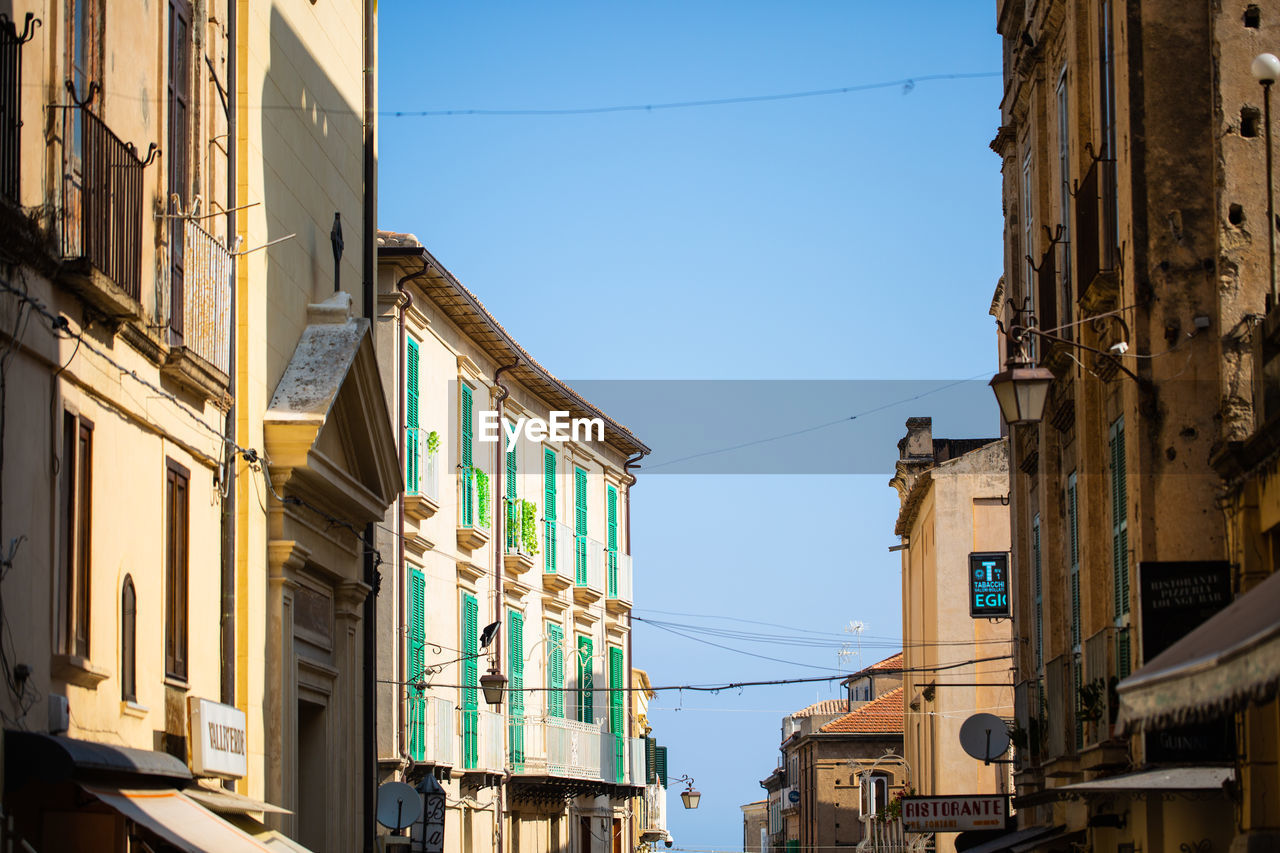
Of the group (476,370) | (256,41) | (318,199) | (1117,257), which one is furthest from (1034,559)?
(476,370)

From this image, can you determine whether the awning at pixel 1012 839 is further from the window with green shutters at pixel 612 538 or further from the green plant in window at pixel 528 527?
the window with green shutters at pixel 612 538

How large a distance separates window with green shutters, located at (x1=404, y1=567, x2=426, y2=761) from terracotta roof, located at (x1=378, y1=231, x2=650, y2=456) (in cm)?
433

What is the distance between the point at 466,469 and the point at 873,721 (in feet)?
117

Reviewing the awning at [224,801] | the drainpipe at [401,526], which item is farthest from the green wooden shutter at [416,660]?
the awning at [224,801]

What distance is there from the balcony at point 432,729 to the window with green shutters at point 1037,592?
31.6 ft

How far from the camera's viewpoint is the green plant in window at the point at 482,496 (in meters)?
29.6

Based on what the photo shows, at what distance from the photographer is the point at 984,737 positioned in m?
20.9

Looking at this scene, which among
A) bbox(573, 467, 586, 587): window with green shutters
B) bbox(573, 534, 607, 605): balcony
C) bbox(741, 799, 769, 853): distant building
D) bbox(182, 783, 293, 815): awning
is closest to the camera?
bbox(182, 783, 293, 815): awning

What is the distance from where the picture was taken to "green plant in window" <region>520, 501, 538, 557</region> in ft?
106

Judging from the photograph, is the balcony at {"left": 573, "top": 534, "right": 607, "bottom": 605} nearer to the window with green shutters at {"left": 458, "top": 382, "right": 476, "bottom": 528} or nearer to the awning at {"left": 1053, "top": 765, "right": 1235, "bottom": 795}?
the window with green shutters at {"left": 458, "top": 382, "right": 476, "bottom": 528}

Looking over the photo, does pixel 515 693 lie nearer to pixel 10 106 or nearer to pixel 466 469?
pixel 466 469

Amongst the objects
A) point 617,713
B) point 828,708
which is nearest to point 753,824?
point 828,708

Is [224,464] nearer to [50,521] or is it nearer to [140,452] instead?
[140,452]

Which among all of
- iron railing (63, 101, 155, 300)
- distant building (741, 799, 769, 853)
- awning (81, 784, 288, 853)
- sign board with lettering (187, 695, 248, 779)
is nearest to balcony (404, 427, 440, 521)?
sign board with lettering (187, 695, 248, 779)
